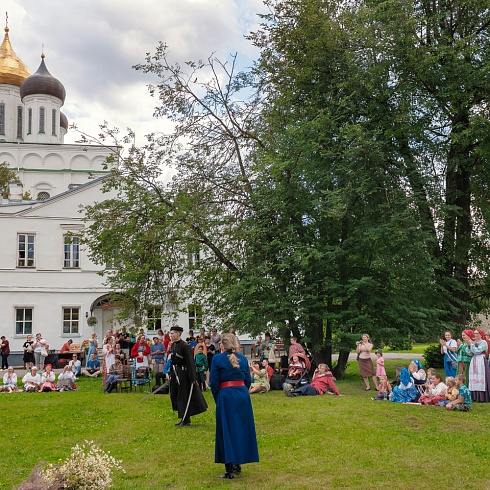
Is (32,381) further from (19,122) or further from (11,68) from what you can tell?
(11,68)

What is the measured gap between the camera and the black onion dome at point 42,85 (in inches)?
2293

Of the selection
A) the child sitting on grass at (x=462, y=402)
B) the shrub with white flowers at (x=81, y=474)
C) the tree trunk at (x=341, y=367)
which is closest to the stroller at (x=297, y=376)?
the tree trunk at (x=341, y=367)

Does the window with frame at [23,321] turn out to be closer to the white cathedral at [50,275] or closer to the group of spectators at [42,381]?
the white cathedral at [50,275]

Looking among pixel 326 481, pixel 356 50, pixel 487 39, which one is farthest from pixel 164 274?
pixel 326 481

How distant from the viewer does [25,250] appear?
36500mm

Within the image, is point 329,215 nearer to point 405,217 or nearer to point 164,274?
point 405,217

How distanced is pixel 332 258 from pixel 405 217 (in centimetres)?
256

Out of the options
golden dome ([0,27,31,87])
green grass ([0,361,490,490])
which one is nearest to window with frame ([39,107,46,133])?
golden dome ([0,27,31,87])

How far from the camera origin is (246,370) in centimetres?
891

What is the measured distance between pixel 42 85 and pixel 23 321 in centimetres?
2994

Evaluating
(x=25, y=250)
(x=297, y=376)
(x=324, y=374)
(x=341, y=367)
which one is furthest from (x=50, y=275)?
(x=324, y=374)

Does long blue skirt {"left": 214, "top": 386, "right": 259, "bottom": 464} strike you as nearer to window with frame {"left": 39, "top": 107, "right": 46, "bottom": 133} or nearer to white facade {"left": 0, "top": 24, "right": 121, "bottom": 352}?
white facade {"left": 0, "top": 24, "right": 121, "bottom": 352}

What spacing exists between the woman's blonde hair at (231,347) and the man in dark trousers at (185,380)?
3508 mm

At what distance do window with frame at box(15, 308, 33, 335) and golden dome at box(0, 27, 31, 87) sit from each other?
36.2m
